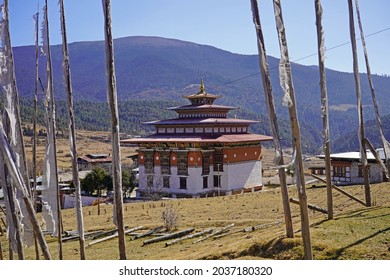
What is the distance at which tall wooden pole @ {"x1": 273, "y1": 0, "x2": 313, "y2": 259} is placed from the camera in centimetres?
516

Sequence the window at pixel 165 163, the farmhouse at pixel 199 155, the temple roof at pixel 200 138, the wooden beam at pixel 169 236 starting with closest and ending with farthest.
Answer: the wooden beam at pixel 169 236
the temple roof at pixel 200 138
the farmhouse at pixel 199 155
the window at pixel 165 163

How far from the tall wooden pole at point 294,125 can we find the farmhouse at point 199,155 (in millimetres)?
14822

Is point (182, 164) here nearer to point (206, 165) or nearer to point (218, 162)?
point (206, 165)

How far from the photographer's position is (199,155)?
2106 cm

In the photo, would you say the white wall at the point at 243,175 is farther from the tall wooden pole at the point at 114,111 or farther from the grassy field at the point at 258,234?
the tall wooden pole at the point at 114,111

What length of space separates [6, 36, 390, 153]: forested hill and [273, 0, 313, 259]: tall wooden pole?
19.0 metres

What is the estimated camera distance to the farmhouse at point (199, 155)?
2102 centimetres

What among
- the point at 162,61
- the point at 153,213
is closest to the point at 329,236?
the point at 153,213

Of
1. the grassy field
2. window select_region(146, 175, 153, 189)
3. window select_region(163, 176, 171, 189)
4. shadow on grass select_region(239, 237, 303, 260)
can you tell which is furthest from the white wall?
shadow on grass select_region(239, 237, 303, 260)

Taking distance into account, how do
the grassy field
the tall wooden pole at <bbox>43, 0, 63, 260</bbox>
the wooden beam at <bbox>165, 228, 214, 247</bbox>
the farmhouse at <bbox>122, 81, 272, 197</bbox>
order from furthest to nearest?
the farmhouse at <bbox>122, 81, 272, 197</bbox>, the wooden beam at <bbox>165, 228, 214, 247</bbox>, the tall wooden pole at <bbox>43, 0, 63, 260</bbox>, the grassy field

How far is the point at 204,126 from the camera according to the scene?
21406 millimetres

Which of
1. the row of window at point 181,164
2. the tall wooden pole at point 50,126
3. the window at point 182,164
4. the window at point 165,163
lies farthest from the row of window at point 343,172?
the tall wooden pole at point 50,126

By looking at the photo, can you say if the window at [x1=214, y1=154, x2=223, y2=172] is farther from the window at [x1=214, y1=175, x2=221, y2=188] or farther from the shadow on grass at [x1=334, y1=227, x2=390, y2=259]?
the shadow on grass at [x1=334, y1=227, x2=390, y2=259]

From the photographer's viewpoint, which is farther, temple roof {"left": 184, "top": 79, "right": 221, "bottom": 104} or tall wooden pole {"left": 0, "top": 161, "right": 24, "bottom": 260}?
temple roof {"left": 184, "top": 79, "right": 221, "bottom": 104}
